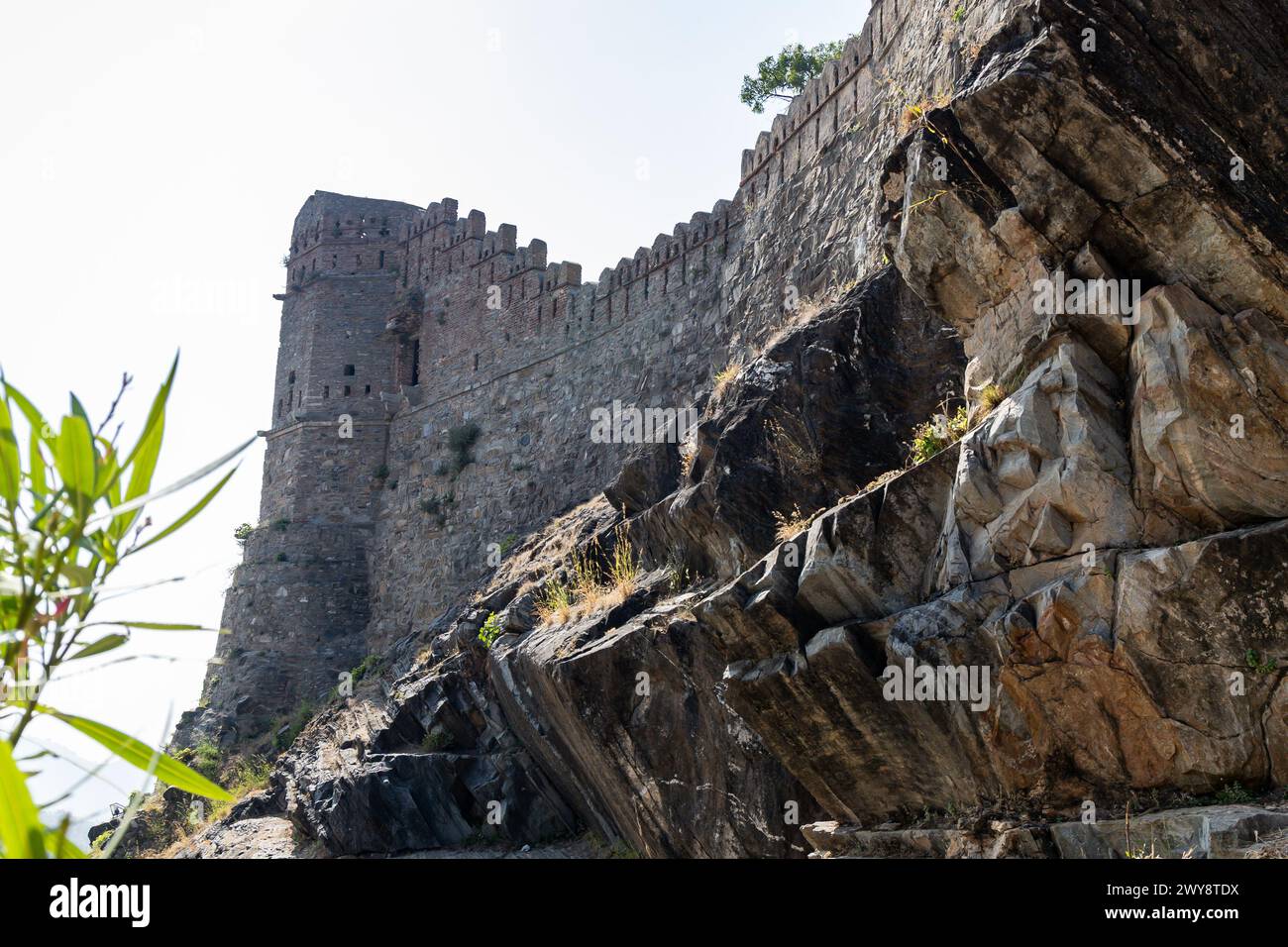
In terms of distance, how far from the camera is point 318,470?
30.3 meters

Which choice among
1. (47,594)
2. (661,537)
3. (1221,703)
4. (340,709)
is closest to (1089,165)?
(1221,703)

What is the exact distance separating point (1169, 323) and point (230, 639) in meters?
25.2

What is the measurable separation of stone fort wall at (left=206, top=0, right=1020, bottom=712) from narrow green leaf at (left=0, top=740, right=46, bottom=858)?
17.4 metres

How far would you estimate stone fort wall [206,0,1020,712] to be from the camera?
69.7 feet

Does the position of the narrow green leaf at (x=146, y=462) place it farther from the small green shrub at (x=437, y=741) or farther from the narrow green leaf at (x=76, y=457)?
the small green shrub at (x=437, y=741)

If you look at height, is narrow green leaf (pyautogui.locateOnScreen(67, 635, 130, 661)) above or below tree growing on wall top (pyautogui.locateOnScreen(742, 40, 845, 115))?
below

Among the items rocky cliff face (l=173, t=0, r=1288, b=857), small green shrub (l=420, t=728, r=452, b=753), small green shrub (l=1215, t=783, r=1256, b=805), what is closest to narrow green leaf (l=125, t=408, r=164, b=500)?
rocky cliff face (l=173, t=0, r=1288, b=857)

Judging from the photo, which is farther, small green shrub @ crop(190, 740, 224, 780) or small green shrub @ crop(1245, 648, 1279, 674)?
small green shrub @ crop(190, 740, 224, 780)

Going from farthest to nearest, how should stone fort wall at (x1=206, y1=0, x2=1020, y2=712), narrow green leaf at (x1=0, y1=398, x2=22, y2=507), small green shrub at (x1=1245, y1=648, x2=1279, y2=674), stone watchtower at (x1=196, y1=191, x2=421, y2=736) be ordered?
stone watchtower at (x1=196, y1=191, x2=421, y2=736)
stone fort wall at (x1=206, y1=0, x2=1020, y2=712)
small green shrub at (x1=1245, y1=648, x2=1279, y2=674)
narrow green leaf at (x1=0, y1=398, x2=22, y2=507)

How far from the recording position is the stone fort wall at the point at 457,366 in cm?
2125

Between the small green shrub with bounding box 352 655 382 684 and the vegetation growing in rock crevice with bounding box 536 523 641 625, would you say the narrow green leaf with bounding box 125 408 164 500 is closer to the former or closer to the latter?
the vegetation growing in rock crevice with bounding box 536 523 641 625

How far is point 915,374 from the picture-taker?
13.3 meters

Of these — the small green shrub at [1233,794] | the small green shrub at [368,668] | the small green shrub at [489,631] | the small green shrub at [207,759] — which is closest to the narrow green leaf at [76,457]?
the small green shrub at [1233,794]
